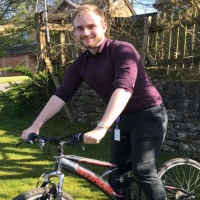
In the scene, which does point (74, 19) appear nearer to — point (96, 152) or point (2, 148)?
Result: point (96, 152)

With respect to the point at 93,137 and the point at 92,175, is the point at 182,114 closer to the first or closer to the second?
the point at 92,175

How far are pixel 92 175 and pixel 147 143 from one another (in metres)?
0.50

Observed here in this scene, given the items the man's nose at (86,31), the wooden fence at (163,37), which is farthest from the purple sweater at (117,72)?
the wooden fence at (163,37)

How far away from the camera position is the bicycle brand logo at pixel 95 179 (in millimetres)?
2592

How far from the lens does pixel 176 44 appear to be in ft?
19.4

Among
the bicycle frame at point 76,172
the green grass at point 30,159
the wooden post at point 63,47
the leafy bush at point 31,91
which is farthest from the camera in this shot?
the leafy bush at point 31,91

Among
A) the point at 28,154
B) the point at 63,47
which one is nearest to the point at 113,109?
the point at 28,154

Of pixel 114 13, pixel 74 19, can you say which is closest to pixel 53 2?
pixel 114 13

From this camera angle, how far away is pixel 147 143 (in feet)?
8.79

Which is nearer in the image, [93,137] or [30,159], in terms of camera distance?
[93,137]

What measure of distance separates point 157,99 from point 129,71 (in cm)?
48

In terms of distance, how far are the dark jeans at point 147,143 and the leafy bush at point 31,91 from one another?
18.1ft

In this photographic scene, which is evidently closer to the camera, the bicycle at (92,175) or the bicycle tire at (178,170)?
the bicycle at (92,175)

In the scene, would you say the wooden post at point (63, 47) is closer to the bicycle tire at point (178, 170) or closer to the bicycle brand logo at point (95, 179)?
the bicycle tire at point (178, 170)
